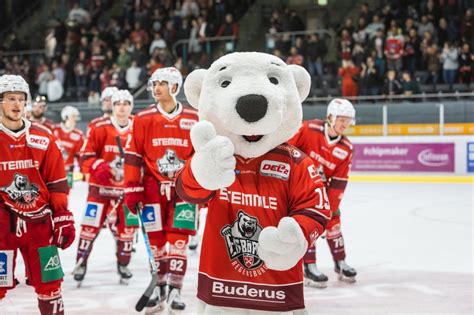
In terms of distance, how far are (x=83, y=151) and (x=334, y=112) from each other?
2.12 meters

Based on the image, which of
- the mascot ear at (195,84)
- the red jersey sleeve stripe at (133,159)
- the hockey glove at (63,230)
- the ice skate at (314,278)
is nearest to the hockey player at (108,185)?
the red jersey sleeve stripe at (133,159)

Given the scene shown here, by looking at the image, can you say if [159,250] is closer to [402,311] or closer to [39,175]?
[39,175]

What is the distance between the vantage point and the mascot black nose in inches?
103

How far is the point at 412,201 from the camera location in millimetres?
10109

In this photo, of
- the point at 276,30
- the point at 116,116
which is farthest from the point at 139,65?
the point at 116,116

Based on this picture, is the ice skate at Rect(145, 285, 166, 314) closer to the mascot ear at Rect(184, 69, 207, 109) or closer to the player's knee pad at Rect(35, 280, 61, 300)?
the player's knee pad at Rect(35, 280, 61, 300)

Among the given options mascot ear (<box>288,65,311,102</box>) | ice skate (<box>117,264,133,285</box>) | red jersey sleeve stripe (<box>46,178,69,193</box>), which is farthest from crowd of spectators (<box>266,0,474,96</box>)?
mascot ear (<box>288,65,311,102</box>)

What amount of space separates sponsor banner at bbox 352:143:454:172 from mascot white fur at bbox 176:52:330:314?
10.8 meters

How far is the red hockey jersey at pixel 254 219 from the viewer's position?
2701 millimetres

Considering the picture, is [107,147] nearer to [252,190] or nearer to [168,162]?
[168,162]

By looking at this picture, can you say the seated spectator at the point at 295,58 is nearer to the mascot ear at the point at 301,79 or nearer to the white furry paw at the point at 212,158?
the mascot ear at the point at 301,79

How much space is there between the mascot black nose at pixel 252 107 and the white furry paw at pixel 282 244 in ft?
1.29

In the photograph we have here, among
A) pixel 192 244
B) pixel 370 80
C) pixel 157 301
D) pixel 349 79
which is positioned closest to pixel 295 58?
pixel 349 79

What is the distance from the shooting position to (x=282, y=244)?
2471 millimetres
